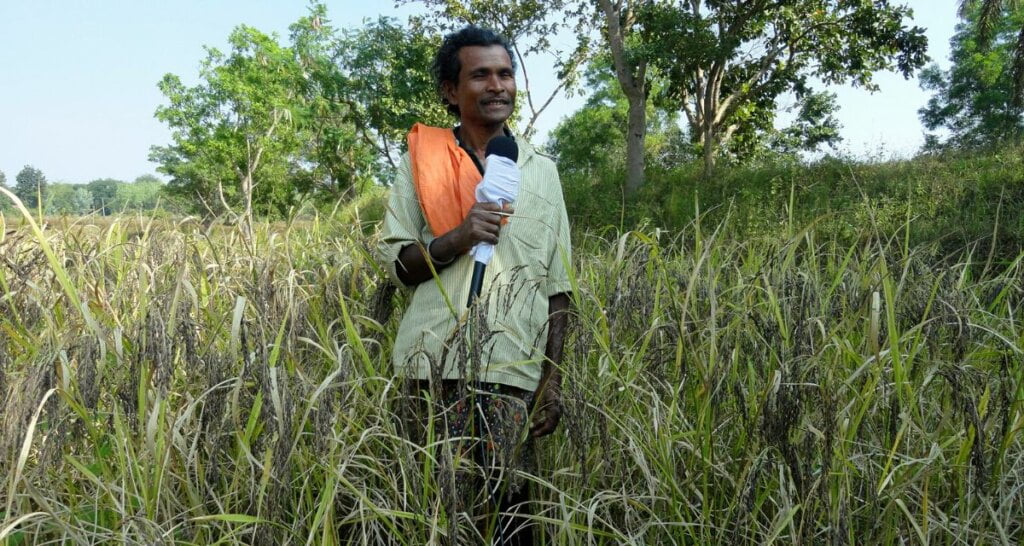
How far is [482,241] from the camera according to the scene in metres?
1.54

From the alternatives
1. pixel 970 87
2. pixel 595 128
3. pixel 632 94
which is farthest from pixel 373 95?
pixel 970 87

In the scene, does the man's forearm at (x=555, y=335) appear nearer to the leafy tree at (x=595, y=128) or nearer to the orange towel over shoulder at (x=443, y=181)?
the orange towel over shoulder at (x=443, y=181)

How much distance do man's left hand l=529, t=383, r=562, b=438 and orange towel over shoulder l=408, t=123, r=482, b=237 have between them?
464mm

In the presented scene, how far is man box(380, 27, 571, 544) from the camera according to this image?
1.57 meters

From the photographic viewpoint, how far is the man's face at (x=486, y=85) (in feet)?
5.72

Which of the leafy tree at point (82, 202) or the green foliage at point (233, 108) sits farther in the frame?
the green foliage at point (233, 108)

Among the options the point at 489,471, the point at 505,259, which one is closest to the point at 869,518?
the point at 489,471

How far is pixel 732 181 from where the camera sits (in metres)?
10.2

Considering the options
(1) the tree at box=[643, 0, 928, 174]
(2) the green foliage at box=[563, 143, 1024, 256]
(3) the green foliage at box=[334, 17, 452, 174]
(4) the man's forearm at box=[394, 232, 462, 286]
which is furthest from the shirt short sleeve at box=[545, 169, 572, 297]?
(3) the green foliage at box=[334, 17, 452, 174]

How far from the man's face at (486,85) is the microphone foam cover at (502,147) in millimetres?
108

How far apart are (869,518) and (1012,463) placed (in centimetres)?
50

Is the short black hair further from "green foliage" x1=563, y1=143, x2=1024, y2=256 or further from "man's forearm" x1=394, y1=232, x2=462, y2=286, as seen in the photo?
"green foliage" x1=563, y1=143, x2=1024, y2=256

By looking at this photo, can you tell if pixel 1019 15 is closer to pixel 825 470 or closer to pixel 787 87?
pixel 787 87

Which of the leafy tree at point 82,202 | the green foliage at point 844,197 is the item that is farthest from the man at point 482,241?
the green foliage at point 844,197
